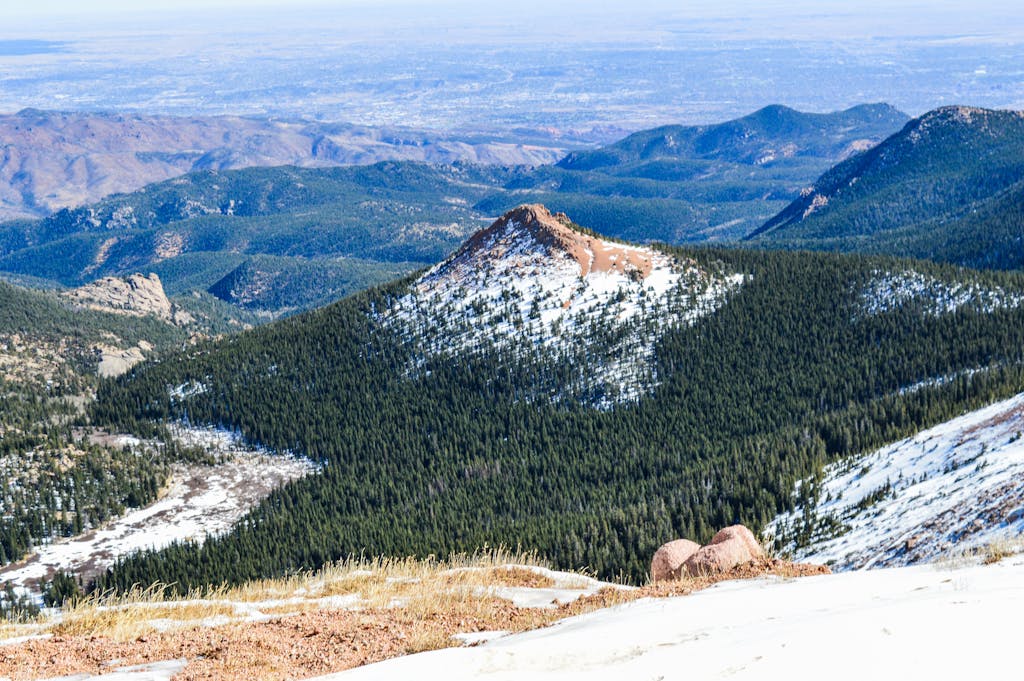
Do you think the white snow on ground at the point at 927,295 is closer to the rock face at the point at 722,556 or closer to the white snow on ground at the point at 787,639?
the rock face at the point at 722,556

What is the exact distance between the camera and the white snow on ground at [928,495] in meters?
34.2

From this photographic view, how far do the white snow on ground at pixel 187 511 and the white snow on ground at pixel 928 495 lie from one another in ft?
244

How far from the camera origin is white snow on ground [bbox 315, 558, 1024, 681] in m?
14.0

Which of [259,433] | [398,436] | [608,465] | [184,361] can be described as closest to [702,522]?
[608,465]

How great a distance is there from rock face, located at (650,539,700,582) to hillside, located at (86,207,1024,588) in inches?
1119

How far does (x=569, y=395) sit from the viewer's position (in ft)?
429

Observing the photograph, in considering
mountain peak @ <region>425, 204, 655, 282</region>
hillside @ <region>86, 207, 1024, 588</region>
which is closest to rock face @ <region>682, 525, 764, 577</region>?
hillside @ <region>86, 207, 1024, 588</region>

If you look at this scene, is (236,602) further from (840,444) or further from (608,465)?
(608,465)

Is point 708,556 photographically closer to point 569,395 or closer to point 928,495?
point 928,495

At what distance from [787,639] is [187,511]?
110 meters

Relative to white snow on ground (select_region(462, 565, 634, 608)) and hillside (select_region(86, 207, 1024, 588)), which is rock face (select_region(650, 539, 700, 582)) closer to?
white snow on ground (select_region(462, 565, 634, 608))

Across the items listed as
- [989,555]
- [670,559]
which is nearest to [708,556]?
[670,559]

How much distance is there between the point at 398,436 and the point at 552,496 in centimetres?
3519

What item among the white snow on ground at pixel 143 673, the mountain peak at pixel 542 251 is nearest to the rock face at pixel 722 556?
the white snow on ground at pixel 143 673
